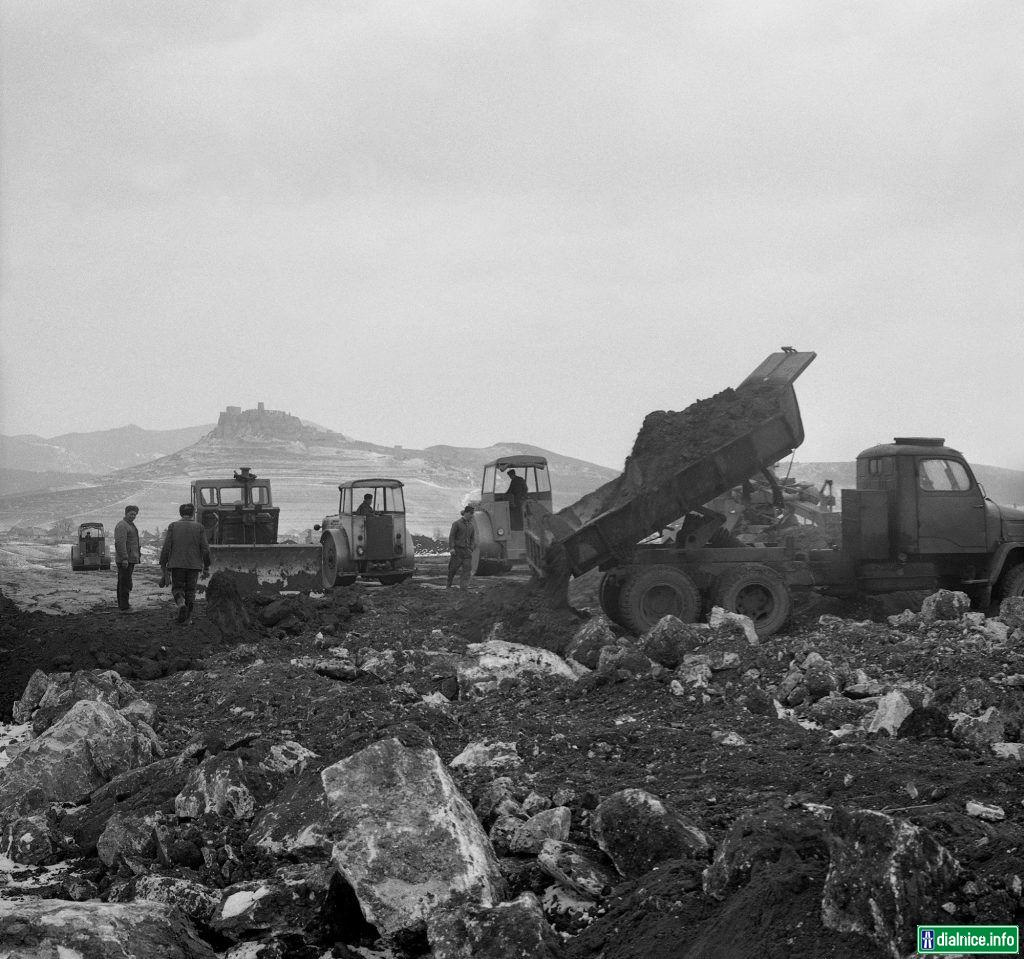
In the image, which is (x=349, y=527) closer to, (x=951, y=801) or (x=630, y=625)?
(x=630, y=625)

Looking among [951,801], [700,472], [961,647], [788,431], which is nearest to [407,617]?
[700,472]

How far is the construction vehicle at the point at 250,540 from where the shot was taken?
55.4ft

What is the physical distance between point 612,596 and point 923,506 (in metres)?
3.46

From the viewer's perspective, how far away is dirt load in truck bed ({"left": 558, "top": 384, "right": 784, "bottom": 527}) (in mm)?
11289

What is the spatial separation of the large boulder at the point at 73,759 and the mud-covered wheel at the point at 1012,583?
8883 mm

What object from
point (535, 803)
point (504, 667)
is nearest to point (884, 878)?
point (535, 803)

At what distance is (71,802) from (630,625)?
647cm

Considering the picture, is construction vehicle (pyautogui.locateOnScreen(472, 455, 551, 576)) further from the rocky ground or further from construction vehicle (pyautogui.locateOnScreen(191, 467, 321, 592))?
the rocky ground

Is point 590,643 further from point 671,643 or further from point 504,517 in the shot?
point 504,517

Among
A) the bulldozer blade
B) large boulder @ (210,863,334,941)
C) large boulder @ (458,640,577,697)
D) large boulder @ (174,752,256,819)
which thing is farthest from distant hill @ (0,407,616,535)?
large boulder @ (210,863,334,941)

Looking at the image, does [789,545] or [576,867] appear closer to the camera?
[576,867]

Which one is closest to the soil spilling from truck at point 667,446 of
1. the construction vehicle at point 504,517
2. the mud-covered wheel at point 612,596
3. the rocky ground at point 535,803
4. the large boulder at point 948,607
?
the mud-covered wheel at point 612,596

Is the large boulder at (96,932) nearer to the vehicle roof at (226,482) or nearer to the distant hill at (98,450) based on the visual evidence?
the vehicle roof at (226,482)

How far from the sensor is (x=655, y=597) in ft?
36.7
